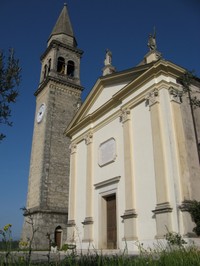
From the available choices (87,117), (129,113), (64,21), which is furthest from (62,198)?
(64,21)

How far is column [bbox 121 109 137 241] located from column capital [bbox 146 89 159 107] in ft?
4.59

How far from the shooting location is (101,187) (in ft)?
43.7

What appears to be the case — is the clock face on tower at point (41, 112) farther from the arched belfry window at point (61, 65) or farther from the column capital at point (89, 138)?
the column capital at point (89, 138)

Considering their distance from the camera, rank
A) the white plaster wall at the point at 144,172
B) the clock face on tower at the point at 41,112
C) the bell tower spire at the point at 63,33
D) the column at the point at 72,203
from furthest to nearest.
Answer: the bell tower spire at the point at 63,33 < the clock face on tower at the point at 41,112 < the column at the point at 72,203 < the white plaster wall at the point at 144,172

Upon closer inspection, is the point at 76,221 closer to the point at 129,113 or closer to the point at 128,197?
the point at 128,197

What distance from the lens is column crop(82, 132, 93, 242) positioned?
521 inches

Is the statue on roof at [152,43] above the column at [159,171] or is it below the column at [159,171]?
above

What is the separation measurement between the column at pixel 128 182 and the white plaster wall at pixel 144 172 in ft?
0.57

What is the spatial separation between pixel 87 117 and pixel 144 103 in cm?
476

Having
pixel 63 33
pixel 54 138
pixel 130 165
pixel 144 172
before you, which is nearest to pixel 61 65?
pixel 63 33

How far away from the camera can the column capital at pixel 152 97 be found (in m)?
10.9

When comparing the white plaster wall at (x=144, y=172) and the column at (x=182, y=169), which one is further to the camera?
the white plaster wall at (x=144, y=172)

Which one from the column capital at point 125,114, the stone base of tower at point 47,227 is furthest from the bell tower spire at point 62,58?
the column capital at point 125,114

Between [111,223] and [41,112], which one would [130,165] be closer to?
[111,223]
